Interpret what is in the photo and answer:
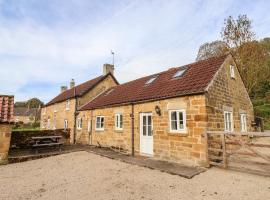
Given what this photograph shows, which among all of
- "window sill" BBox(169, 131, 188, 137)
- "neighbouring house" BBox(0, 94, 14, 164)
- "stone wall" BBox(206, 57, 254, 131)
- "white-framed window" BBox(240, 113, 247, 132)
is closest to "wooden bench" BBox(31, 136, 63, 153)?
"neighbouring house" BBox(0, 94, 14, 164)

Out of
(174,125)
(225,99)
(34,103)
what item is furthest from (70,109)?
(34,103)

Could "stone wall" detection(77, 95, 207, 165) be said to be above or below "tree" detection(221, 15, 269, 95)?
below

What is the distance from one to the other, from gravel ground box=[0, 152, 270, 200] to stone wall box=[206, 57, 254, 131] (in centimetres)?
255

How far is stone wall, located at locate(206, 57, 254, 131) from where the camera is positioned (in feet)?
29.2

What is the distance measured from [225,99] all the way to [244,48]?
16498 millimetres

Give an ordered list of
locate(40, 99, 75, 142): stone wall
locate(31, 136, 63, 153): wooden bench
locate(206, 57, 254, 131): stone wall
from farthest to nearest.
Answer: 1. locate(40, 99, 75, 142): stone wall
2. locate(31, 136, 63, 153): wooden bench
3. locate(206, 57, 254, 131): stone wall

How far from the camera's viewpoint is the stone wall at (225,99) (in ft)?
29.2

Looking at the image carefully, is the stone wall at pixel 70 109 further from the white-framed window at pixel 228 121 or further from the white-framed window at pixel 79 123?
the white-framed window at pixel 228 121

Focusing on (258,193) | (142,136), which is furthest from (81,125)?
(258,193)

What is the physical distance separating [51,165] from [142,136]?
5.10m

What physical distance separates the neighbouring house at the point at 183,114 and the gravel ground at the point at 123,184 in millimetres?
1935

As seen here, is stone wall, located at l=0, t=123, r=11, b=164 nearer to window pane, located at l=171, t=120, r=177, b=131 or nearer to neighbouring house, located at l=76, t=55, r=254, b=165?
neighbouring house, located at l=76, t=55, r=254, b=165

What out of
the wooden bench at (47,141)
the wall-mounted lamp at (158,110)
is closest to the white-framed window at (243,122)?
the wall-mounted lamp at (158,110)

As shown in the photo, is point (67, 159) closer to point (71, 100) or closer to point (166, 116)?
point (166, 116)
